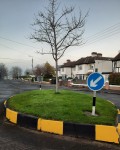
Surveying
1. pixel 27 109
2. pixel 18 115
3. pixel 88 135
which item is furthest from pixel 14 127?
pixel 88 135

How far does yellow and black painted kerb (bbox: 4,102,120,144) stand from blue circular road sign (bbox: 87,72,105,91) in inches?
53.5

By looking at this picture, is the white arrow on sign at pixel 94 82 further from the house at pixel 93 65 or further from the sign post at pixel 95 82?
the house at pixel 93 65

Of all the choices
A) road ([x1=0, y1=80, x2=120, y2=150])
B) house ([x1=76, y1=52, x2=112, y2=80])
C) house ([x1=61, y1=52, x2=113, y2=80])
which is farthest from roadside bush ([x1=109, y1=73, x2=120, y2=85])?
road ([x1=0, y1=80, x2=120, y2=150])

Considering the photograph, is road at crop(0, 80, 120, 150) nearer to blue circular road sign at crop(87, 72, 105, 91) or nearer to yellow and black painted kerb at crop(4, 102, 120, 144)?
yellow and black painted kerb at crop(4, 102, 120, 144)

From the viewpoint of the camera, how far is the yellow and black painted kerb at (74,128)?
18.2ft

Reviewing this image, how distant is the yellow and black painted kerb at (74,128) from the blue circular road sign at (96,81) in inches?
53.5

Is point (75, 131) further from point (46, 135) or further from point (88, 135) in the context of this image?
point (46, 135)

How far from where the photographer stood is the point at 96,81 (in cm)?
686

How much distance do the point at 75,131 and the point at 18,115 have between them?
2.13 metres

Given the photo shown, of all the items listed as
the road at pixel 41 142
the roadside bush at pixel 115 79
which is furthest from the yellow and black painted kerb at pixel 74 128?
the roadside bush at pixel 115 79

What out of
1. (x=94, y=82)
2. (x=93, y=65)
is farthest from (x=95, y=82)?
(x=93, y=65)

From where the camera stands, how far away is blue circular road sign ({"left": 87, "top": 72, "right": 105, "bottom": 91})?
6792 mm

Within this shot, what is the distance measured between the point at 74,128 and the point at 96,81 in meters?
1.75

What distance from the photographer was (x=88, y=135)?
566cm
